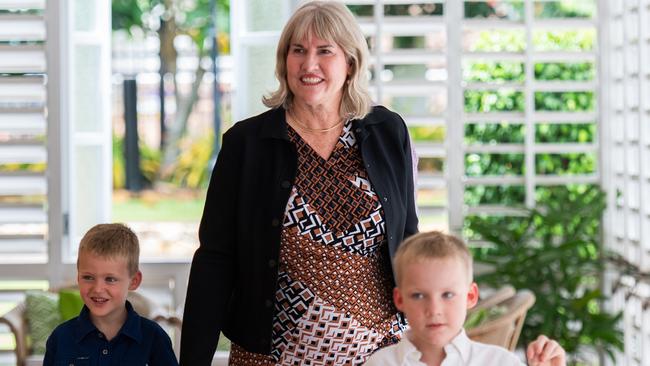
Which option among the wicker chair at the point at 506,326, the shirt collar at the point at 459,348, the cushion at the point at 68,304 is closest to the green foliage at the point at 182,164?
the cushion at the point at 68,304

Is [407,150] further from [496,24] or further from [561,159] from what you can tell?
[561,159]

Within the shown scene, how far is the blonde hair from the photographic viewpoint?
2.79m

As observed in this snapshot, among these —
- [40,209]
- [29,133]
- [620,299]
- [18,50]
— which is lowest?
[620,299]

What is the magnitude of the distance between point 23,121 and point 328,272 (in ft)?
9.66

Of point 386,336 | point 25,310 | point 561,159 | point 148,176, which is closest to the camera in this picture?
point 386,336

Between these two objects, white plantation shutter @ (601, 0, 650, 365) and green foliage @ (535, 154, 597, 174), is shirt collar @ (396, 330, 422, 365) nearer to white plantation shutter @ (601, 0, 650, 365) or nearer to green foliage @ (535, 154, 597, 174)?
white plantation shutter @ (601, 0, 650, 365)

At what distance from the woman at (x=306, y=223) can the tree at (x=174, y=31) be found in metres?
10.7

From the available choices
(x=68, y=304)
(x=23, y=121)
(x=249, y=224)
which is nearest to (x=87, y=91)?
(x=23, y=121)

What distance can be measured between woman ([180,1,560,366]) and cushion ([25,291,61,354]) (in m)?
2.16

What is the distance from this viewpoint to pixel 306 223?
110 inches

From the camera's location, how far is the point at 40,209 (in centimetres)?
536

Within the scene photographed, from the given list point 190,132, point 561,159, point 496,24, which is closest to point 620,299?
point 561,159

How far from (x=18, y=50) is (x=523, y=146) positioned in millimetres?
2395

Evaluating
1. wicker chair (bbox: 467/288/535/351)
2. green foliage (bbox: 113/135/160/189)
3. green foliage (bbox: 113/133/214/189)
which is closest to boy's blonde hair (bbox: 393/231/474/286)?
wicker chair (bbox: 467/288/535/351)
